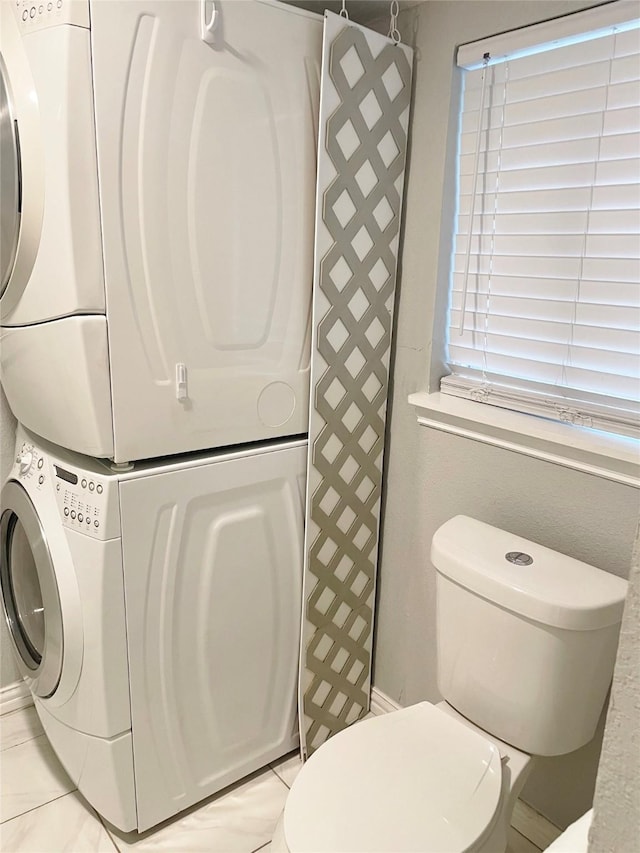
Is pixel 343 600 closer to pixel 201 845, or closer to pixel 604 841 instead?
pixel 201 845

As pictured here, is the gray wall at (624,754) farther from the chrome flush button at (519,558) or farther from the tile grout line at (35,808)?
the tile grout line at (35,808)

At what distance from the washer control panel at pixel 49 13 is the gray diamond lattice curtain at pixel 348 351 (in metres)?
0.51

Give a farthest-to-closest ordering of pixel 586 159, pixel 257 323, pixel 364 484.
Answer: pixel 364 484
pixel 257 323
pixel 586 159

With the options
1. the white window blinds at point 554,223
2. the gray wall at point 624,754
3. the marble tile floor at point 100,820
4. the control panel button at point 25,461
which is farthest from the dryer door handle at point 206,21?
the marble tile floor at point 100,820

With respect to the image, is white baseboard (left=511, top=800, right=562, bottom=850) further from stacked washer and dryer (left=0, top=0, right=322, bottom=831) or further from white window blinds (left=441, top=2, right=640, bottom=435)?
white window blinds (left=441, top=2, right=640, bottom=435)

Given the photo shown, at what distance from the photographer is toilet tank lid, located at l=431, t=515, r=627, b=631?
1220 mm

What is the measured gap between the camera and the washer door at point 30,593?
58.3 inches

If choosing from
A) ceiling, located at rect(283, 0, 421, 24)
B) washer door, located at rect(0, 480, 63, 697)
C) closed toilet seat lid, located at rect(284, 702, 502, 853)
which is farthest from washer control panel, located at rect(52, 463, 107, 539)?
ceiling, located at rect(283, 0, 421, 24)

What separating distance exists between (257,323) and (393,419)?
51 centimetres

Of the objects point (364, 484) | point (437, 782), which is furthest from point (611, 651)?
point (364, 484)

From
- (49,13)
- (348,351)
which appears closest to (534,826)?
(348,351)

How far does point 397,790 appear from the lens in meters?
1.21

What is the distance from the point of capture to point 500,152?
4.95 feet

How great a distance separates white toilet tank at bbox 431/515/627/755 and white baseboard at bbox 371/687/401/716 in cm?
57
